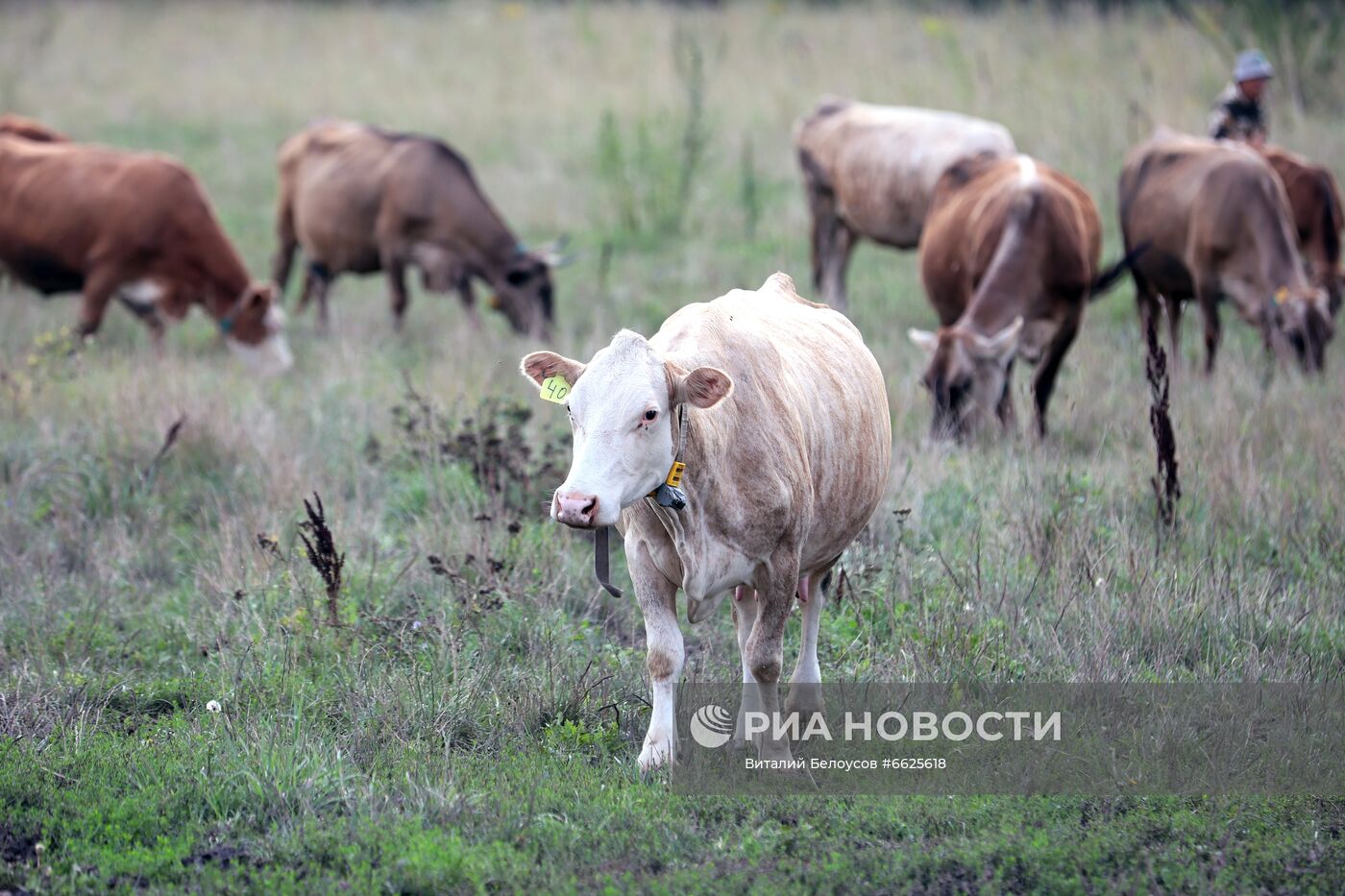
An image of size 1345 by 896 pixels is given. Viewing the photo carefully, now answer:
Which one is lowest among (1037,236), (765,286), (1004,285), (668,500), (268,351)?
(268,351)

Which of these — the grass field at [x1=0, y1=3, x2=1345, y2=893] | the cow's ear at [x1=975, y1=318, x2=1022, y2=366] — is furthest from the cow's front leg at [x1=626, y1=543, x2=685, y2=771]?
the cow's ear at [x1=975, y1=318, x2=1022, y2=366]

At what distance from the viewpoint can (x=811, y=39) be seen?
20.9 m

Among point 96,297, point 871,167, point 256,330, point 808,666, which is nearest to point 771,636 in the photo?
point 808,666

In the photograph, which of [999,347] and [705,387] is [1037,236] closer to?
[999,347]

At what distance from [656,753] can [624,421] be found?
4.04 feet

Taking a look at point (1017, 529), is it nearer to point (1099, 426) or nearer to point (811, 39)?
point (1099, 426)

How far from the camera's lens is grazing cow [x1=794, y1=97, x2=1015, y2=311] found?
450 inches

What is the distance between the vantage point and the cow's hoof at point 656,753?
14.4 ft

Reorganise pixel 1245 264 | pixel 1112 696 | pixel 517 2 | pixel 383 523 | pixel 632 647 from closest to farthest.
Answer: pixel 1112 696
pixel 632 647
pixel 383 523
pixel 1245 264
pixel 517 2

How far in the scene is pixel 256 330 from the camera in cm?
1046

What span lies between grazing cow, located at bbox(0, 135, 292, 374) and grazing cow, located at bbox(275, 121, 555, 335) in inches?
55.5

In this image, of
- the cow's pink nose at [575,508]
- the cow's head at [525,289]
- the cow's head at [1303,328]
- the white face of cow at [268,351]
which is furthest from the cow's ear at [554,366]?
the cow's head at [525,289]

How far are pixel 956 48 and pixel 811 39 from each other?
11.7 ft

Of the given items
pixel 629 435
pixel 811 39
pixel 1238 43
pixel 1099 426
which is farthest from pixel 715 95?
pixel 629 435
